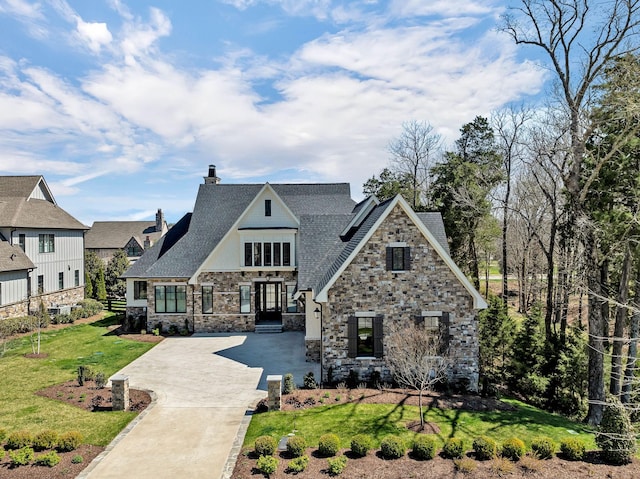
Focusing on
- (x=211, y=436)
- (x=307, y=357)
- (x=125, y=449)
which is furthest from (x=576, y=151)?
(x=125, y=449)

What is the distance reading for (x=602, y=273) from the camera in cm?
1770

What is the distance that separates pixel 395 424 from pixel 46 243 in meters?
31.1

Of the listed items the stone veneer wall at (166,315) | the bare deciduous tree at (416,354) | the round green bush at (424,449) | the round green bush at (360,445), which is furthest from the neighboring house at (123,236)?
the round green bush at (424,449)

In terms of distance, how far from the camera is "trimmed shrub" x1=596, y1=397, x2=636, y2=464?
11.0 metres

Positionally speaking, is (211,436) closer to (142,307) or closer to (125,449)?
(125,449)

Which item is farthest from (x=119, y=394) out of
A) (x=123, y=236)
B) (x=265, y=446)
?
(x=123, y=236)

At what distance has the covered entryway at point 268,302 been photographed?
88.6 feet

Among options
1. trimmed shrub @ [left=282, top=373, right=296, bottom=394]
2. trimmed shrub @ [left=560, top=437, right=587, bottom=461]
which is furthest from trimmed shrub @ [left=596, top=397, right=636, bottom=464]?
trimmed shrub @ [left=282, top=373, right=296, bottom=394]

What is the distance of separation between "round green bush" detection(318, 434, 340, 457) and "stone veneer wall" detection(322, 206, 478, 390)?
5.62 meters

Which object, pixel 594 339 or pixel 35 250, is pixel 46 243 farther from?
pixel 594 339

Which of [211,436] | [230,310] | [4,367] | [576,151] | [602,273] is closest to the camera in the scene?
[211,436]

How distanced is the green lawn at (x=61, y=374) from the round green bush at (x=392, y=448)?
297 inches

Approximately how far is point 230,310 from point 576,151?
19.7 m

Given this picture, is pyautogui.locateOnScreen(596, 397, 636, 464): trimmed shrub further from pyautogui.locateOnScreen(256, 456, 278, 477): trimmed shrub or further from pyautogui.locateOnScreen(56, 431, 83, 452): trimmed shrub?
pyautogui.locateOnScreen(56, 431, 83, 452): trimmed shrub
